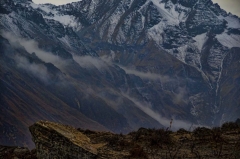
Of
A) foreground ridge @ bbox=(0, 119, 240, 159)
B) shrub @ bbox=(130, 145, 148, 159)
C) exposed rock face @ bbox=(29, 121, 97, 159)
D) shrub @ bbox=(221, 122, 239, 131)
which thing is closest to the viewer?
exposed rock face @ bbox=(29, 121, 97, 159)

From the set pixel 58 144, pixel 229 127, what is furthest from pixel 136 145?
pixel 229 127

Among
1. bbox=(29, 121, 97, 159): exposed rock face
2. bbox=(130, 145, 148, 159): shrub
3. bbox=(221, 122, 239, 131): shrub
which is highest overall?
bbox=(221, 122, 239, 131): shrub

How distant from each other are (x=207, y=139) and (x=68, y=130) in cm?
843

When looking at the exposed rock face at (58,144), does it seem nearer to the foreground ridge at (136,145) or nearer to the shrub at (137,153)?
the foreground ridge at (136,145)

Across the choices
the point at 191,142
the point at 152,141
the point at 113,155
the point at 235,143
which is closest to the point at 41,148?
the point at 113,155

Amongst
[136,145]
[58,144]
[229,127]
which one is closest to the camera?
[58,144]

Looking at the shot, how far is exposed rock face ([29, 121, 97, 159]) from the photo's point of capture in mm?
18781

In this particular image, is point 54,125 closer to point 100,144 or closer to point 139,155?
point 100,144

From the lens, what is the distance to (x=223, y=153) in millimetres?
19156

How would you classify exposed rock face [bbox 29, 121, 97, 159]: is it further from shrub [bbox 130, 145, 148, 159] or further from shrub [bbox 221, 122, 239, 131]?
shrub [bbox 221, 122, 239, 131]

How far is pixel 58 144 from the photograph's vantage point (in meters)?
19.0

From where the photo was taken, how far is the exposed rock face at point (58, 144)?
18781 millimetres

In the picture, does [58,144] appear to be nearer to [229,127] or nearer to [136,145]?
[136,145]

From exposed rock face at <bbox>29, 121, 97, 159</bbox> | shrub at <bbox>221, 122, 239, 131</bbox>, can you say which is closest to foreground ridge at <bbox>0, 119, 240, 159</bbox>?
exposed rock face at <bbox>29, 121, 97, 159</bbox>
